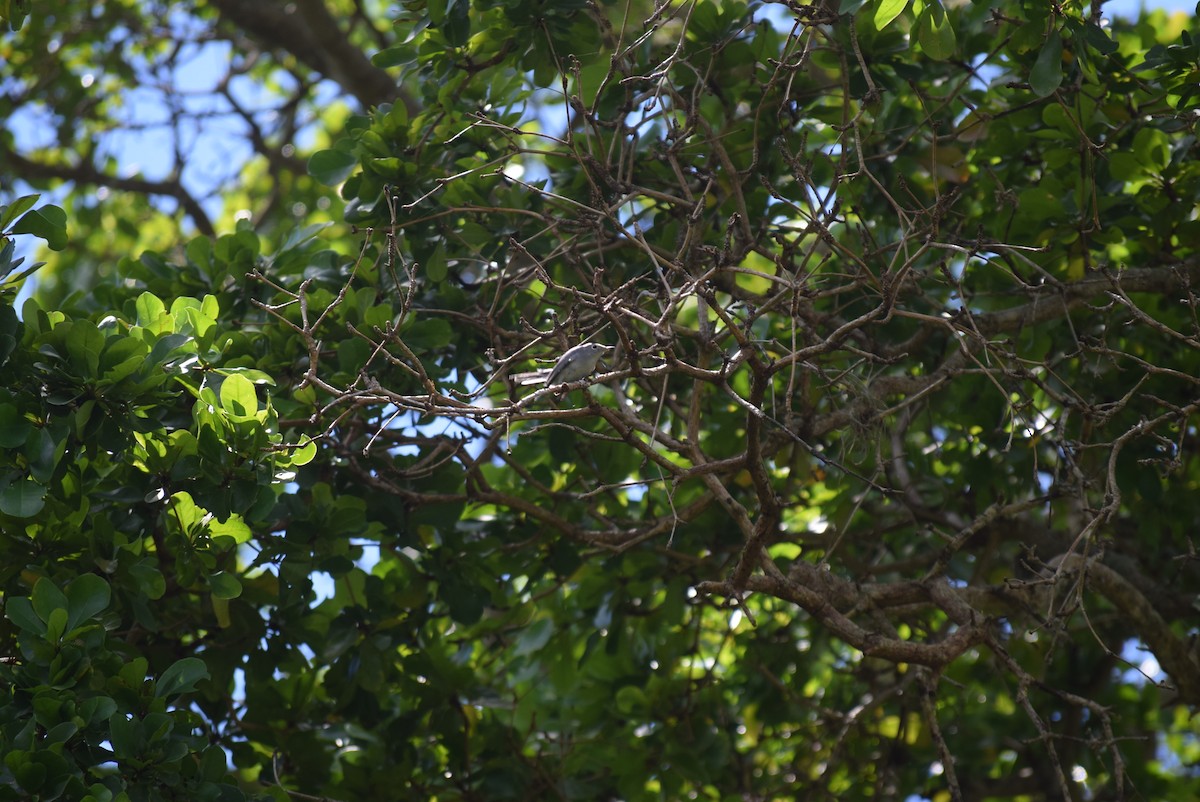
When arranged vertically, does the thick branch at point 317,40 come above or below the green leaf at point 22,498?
above

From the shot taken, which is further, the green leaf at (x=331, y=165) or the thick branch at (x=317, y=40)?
the thick branch at (x=317, y=40)

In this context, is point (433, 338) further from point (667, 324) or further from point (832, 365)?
point (832, 365)

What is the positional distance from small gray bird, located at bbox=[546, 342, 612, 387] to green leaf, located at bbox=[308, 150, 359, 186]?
111 centimetres

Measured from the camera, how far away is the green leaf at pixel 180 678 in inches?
93.3

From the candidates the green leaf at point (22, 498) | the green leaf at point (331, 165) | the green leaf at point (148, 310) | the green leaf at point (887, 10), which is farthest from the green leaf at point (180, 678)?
the green leaf at point (887, 10)

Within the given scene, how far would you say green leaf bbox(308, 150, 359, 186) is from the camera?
3129 mm

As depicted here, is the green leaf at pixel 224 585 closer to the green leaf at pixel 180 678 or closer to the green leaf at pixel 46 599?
the green leaf at pixel 180 678

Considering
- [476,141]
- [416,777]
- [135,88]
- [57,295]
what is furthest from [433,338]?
[135,88]

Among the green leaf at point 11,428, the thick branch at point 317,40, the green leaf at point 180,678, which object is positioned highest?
the thick branch at point 317,40

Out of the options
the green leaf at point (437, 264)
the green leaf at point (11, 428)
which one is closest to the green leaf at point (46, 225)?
the green leaf at point (11, 428)

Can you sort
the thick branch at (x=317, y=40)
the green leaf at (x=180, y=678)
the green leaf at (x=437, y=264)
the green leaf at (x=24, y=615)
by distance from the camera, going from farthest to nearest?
the thick branch at (x=317, y=40)
the green leaf at (x=437, y=264)
the green leaf at (x=180, y=678)
the green leaf at (x=24, y=615)

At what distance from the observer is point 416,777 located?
3348 mm

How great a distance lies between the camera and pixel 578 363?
2342 mm

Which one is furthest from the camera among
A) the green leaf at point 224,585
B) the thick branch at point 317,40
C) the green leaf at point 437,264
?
the thick branch at point 317,40
